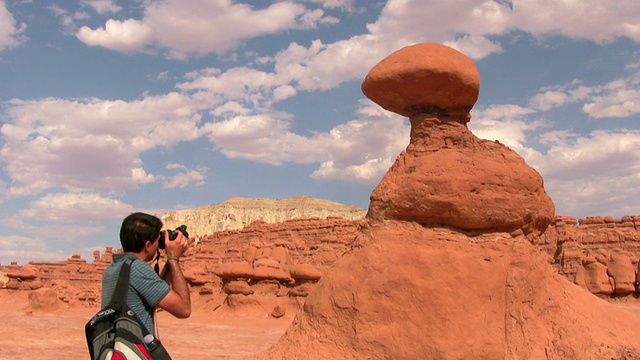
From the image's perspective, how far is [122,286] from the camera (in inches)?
111

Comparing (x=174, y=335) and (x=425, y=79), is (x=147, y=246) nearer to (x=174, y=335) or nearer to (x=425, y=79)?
(x=425, y=79)

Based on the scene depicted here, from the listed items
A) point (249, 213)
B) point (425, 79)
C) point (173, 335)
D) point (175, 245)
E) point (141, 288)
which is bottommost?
point (173, 335)

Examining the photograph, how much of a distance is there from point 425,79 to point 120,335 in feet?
14.7

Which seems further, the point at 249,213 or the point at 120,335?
the point at 249,213

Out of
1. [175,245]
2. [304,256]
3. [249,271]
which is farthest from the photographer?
[304,256]

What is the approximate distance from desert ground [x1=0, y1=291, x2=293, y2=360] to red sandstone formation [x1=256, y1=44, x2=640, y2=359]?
255 inches

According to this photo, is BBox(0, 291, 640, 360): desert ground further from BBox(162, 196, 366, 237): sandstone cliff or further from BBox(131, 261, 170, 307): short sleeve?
BBox(162, 196, 366, 237): sandstone cliff

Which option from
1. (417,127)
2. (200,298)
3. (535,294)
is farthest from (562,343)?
(200,298)

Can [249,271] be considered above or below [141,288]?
below

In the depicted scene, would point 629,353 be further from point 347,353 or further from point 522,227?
point 347,353

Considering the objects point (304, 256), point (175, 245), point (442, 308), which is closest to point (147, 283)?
point (175, 245)

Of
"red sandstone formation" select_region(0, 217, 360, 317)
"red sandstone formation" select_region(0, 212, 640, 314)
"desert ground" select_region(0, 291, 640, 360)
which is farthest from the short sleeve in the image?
"red sandstone formation" select_region(0, 217, 360, 317)

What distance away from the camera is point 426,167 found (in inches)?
235

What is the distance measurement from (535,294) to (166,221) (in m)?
87.0
